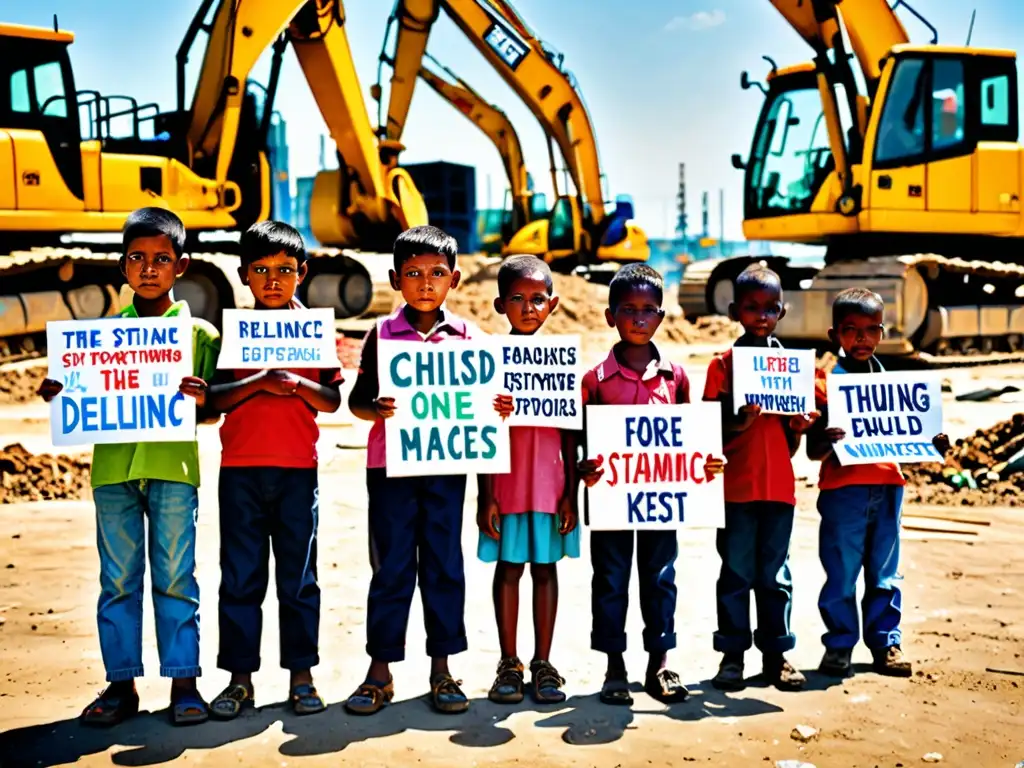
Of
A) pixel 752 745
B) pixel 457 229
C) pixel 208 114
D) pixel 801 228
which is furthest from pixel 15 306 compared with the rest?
pixel 457 229

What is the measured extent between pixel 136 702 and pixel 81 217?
11498 millimetres

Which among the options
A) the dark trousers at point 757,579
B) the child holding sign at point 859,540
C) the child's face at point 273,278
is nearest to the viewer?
the child's face at point 273,278

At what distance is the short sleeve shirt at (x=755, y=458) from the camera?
471 centimetres

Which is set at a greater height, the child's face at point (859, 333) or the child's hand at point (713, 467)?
the child's face at point (859, 333)

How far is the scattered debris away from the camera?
13.7 feet

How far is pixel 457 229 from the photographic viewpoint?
37.7 m

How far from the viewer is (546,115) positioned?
22.4 meters

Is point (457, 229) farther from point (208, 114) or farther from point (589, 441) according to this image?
point (589, 441)

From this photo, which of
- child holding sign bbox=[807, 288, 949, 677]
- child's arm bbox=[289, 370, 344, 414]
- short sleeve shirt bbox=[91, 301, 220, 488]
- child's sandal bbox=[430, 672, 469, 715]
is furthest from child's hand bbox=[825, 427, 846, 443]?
short sleeve shirt bbox=[91, 301, 220, 488]

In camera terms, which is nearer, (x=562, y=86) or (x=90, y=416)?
(x=90, y=416)

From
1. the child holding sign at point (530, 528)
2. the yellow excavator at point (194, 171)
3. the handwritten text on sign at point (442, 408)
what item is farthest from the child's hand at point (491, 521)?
the yellow excavator at point (194, 171)

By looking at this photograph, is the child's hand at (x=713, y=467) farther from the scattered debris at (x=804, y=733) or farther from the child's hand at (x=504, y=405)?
the scattered debris at (x=804, y=733)

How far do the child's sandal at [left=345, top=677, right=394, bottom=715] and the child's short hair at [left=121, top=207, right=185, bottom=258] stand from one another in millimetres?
1700

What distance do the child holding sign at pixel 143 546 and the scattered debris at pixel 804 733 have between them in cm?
203
